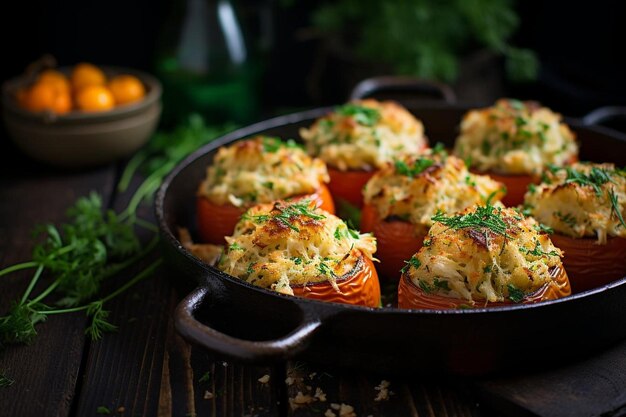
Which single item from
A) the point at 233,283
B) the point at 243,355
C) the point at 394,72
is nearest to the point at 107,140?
the point at 394,72

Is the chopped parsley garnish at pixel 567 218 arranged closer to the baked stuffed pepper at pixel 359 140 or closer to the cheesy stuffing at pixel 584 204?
the cheesy stuffing at pixel 584 204

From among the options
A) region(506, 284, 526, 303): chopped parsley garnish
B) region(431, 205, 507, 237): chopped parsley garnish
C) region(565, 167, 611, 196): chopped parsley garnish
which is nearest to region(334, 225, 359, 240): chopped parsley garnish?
region(431, 205, 507, 237): chopped parsley garnish

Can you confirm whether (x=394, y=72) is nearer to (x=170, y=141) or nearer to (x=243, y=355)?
(x=170, y=141)

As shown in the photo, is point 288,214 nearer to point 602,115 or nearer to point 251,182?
point 251,182

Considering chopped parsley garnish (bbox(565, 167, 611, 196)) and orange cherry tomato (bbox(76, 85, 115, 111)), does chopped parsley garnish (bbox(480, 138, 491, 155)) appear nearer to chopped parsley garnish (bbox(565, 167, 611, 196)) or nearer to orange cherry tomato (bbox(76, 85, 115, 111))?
chopped parsley garnish (bbox(565, 167, 611, 196))

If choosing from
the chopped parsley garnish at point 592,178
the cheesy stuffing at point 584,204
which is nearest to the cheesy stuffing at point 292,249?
the cheesy stuffing at point 584,204

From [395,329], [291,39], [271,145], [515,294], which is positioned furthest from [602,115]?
[291,39]

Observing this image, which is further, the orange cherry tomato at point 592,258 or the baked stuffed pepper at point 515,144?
the baked stuffed pepper at point 515,144
